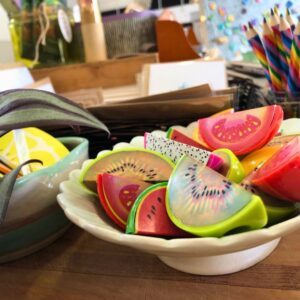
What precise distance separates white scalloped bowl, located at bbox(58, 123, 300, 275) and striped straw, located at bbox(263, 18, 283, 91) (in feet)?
1.24

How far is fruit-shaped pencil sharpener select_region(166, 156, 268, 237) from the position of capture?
0.29 meters

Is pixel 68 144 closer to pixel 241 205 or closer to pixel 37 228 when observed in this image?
pixel 37 228

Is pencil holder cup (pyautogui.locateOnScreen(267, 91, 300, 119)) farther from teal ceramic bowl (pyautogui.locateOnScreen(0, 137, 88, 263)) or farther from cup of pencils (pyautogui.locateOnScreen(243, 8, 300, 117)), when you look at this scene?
teal ceramic bowl (pyautogui.locateOnScreen(0, 137, 88, 263))

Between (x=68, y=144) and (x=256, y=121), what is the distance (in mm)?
275

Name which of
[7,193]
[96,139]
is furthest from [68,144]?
[7,193]

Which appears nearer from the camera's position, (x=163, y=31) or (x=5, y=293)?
(x=5, y=293)

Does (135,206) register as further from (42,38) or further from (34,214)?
(42,38)

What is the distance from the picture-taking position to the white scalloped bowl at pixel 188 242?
0.91 ft

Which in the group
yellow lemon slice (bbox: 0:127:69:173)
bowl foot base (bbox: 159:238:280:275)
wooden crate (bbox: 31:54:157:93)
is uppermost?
yellow lemon slice (bbox: 0:127:69:173)

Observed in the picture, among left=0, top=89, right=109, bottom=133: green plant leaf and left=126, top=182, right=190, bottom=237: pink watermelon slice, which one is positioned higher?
left=0, top=89, right=109, bottom=133: green plant leaf

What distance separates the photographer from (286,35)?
61 centimetres

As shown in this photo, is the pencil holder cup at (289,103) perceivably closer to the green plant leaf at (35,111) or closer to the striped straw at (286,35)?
the striped straw at (286,35)

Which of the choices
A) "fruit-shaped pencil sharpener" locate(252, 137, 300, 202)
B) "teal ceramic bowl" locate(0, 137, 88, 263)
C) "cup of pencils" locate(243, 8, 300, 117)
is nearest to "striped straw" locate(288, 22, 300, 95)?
"cup of pencils" locate(243, 8, 300, 117)

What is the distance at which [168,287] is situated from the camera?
35cm
